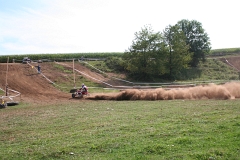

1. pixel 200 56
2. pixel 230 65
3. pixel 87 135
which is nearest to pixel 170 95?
pixel 87 135

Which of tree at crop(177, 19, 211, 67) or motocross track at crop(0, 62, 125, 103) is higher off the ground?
tree at crop(177, 19, 211, 67)

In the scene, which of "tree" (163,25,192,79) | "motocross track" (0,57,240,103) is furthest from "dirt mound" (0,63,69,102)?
"tree" (163,25,192,79)

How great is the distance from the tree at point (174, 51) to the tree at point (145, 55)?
3.06 metres

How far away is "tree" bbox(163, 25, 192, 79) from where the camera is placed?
57.3 meters

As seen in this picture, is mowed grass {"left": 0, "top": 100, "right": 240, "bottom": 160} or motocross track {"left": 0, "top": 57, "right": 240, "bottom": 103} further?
motocross track {"left": 0, "top": 57, "right": 240, "bottom": 103}

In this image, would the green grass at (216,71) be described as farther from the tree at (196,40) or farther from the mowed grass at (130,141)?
the mowed grass at (130,141)

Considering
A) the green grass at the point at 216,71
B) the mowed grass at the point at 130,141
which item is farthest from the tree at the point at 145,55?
the mowed grass at the point at 130,141

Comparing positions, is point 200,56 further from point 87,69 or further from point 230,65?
point 87,69

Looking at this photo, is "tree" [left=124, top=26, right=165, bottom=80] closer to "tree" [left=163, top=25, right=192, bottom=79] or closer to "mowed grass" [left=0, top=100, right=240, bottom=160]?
"tree" [left=163, top=25, right=192, bottom=79]

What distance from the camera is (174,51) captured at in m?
57.7

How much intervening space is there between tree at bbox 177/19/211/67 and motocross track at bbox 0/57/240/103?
2964 cm

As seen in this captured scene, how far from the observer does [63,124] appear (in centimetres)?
1441

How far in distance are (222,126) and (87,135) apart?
5.39 metres

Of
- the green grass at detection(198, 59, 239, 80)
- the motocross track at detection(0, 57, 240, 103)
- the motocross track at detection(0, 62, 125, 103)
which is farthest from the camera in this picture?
the green grass at detection(198, 59, 239, 80)
